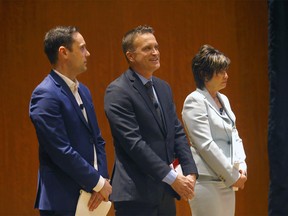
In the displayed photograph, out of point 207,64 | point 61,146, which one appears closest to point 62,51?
point 61,146

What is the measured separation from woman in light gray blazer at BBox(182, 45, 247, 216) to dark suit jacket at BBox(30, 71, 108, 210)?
755 millimetres

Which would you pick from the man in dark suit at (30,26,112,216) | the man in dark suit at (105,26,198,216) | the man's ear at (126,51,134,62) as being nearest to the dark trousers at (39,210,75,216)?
the man in dark suit at (30,26,112,216)

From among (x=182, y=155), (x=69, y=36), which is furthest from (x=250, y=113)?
(x=69, y=36)

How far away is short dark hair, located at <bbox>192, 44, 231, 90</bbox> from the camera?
3309 mm

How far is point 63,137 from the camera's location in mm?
2520

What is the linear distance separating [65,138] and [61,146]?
51 mm

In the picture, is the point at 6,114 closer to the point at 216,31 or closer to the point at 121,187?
the point at 216,31

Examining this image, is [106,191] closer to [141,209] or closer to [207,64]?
[141,209]

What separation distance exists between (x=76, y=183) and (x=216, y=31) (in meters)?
3.01

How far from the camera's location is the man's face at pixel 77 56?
2729 mm

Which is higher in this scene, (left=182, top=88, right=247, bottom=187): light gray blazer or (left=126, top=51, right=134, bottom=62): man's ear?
(left=126, top=51, right=134, bottom=62): man's ear

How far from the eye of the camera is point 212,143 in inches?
124

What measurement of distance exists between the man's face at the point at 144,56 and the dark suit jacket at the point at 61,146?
1.41ft

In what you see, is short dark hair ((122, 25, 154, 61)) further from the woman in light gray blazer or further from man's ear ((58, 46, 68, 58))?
the woman in light gray blazer
